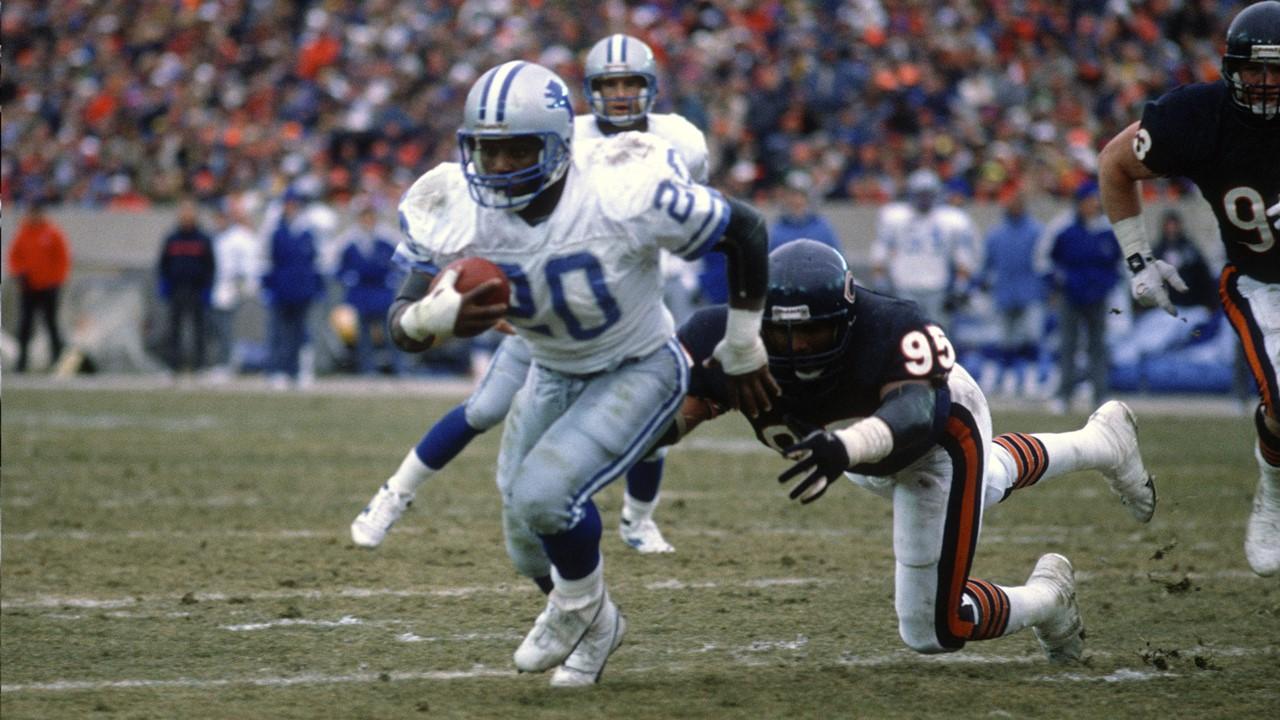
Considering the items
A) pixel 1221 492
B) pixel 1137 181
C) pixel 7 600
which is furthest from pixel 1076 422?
pixel 7 600

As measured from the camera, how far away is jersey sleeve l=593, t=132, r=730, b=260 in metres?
3.65

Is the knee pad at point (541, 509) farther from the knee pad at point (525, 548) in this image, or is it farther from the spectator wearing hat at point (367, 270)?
the spectator wearing hat at point (367, 270)

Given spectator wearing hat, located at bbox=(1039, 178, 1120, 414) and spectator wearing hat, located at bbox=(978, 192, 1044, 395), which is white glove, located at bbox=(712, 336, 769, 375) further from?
spectator wearing hat, located at bbox=(978, 192, 1044, 395)

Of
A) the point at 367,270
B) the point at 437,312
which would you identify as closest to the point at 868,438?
the point at 437,312

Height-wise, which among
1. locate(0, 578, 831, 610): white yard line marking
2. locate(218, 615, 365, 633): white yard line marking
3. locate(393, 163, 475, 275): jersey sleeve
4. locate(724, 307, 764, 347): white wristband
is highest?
locate(393, 163, 475, 275): jersey sleeve

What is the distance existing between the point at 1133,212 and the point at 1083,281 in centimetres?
670

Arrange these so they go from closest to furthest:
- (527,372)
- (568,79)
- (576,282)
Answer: (576,282) → (527,372) → (568,79)

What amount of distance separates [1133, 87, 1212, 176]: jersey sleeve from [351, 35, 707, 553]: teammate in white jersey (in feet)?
4.55

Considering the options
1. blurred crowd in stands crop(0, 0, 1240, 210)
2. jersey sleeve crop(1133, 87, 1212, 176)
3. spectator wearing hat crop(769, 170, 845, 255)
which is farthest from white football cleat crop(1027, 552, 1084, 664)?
blurred crowd in stands crop(0, 0, 1240, 210)

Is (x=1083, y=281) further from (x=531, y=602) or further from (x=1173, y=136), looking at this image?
(x=531, y=602)

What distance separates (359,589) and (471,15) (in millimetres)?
15129

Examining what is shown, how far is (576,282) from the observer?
365cm

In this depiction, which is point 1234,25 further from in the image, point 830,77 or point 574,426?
point 830,77

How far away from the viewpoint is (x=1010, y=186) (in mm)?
13930
